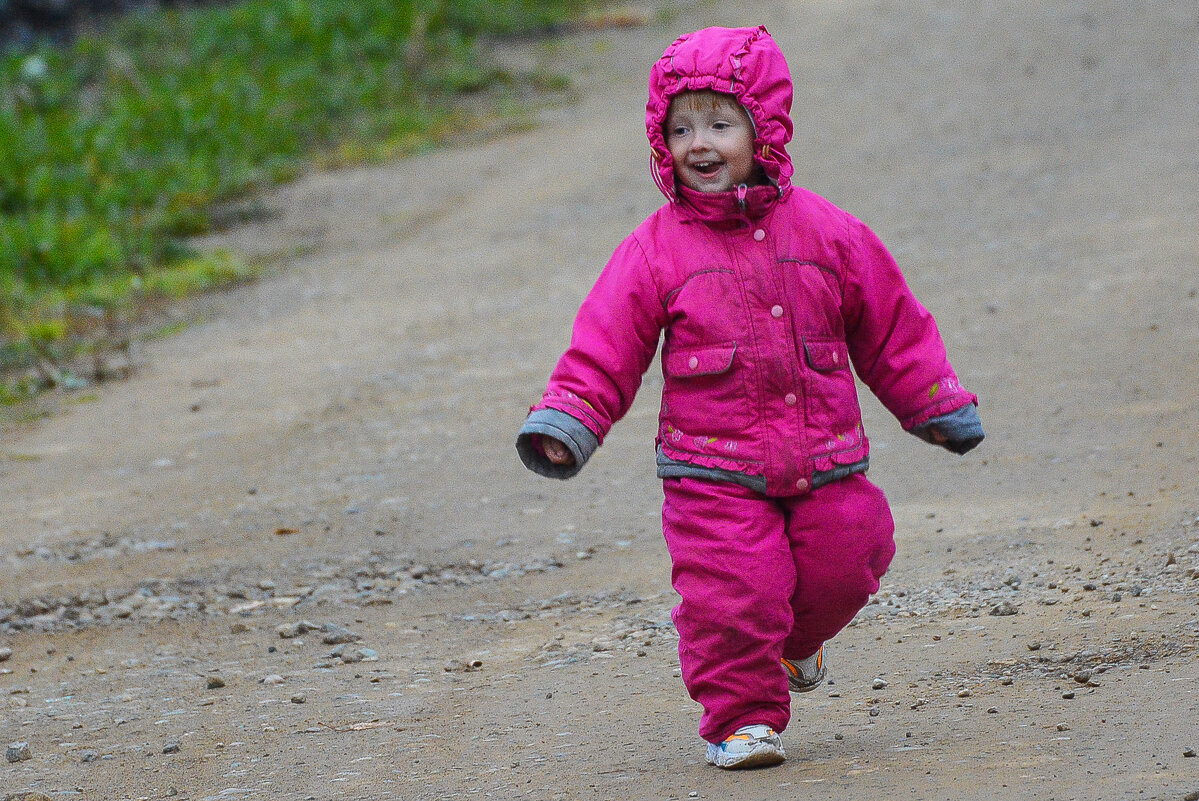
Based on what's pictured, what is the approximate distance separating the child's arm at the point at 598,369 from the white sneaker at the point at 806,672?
2.25 ft

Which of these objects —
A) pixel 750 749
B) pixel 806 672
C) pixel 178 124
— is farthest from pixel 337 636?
pixel 178 124

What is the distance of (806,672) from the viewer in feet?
10.9

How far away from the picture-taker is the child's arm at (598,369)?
9.82 ft

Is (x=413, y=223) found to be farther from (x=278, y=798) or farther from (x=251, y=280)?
(x=278, y=798)

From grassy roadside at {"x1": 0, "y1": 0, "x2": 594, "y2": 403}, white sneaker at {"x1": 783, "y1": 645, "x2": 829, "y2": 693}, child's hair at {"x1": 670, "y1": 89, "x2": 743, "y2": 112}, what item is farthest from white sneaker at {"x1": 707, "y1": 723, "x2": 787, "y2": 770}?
grassy roadside at {"x1": 0, "y1": 0, "x2": 594, "y2": 403}

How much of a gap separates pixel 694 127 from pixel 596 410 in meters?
0.63

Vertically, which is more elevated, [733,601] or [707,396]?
[707,396]

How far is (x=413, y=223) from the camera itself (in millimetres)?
10773

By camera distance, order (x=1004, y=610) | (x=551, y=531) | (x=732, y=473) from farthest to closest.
Result: (x=551, y=531), (x=1004, y=610), (x=732, y=473)

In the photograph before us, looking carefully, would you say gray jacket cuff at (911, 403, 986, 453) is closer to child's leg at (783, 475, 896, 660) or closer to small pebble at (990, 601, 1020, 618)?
child's leg at (783, 475, 896, 660)

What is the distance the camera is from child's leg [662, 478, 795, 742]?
303cm

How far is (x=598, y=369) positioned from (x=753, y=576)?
515mm

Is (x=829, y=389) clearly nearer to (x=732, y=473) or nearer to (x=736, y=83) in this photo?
(x=732, y=473)

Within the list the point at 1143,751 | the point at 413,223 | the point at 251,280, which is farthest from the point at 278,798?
the point at 413,223
